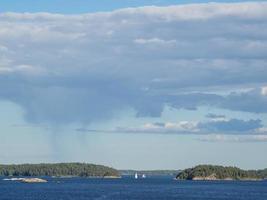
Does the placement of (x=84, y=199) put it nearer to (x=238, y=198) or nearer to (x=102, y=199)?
(x=102, y=199)

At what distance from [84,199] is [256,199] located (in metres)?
38.2

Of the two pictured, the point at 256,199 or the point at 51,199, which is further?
the point at 256,199

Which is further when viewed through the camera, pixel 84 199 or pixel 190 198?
pixel 190 198

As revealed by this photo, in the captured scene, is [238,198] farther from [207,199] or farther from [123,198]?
[123,198]

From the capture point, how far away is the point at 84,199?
148 metres

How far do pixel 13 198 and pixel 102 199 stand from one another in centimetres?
1923

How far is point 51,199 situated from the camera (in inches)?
5807

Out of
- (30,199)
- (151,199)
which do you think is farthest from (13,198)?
(151,199)

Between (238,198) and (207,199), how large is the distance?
803 cm

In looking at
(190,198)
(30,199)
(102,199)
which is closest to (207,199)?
(190,198)

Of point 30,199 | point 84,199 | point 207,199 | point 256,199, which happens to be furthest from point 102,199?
point 256,199

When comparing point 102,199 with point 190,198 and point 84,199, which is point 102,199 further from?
point 190,198

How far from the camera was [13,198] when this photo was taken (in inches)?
5974

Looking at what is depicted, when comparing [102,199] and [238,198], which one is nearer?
[102,199]
